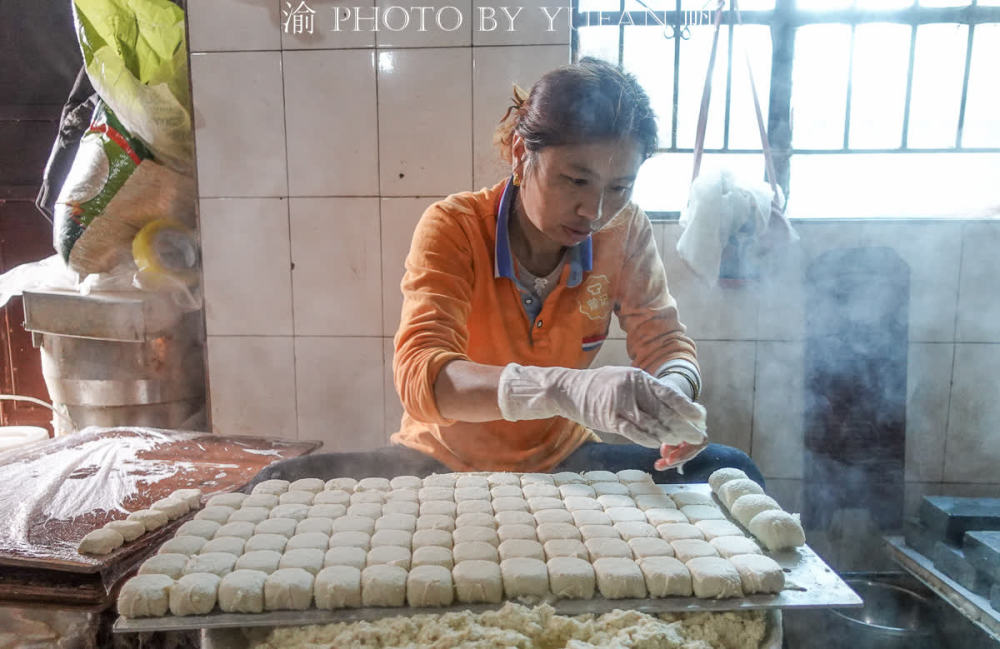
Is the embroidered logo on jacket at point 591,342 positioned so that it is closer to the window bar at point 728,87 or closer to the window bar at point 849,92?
the window bar at point 728,87

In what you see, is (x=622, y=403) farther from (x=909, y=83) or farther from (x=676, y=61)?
(x=909, y=83)

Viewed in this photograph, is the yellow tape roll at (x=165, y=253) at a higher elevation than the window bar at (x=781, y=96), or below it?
below

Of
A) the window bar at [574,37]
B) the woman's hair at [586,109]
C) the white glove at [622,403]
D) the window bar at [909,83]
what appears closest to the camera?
the white glove at [622,403]

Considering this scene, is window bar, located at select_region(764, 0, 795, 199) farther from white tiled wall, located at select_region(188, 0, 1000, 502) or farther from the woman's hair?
the woman's hair

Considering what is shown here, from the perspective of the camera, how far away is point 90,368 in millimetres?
2254

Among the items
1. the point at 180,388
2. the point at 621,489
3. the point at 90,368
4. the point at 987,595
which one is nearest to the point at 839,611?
the point at 987,595

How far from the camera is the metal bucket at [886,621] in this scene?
1.71 m

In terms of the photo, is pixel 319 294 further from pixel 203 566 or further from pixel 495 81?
pixel 203 566

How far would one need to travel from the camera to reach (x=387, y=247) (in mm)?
2221

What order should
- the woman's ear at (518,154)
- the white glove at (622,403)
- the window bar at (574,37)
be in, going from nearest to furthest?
the white glove at (622,403), the woman's ear at (518,154), the window bar at (574,37)

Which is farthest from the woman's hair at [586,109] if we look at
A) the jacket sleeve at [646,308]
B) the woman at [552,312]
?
the jacket sleeve at [646,308]

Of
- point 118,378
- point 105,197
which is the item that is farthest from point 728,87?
point 118,378

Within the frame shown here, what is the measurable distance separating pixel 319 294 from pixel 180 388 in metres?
0.69

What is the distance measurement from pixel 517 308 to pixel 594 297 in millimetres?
221
